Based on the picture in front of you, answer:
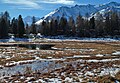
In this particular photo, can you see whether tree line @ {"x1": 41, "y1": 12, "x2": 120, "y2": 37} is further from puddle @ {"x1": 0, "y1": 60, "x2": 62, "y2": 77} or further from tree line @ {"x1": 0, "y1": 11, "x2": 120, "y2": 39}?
puddle @ {"x1": 0, "y1": 60, "x2": 62, "y2": 77}

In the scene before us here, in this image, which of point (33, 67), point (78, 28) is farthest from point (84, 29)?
point (33, 67)

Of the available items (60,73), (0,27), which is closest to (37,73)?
(60,73)

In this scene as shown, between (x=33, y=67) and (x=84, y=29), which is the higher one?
(x=84, y=29)

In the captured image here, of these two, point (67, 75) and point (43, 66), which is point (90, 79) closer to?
point (67, 75)

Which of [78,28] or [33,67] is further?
[78,28]

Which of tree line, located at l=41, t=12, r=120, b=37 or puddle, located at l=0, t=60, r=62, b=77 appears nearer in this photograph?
puddle, located at l=0, t=60, r=62, b=77

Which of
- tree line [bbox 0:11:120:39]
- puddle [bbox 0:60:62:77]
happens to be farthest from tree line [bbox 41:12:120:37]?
puddle [bbox 0:60:62:77]

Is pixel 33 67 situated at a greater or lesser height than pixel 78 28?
lesser

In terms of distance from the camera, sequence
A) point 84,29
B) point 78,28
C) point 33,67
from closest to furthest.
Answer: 1. point 33,67
2. point 84,29
3. point 78,28

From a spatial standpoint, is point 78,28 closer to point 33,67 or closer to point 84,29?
point 84,29

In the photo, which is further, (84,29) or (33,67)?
(84,29)

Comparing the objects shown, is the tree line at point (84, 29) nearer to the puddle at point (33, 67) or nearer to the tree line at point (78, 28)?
the tree line at point (78, 28)

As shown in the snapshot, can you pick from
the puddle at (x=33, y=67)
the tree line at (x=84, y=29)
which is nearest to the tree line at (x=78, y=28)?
the tree line at (x=84, y=29)

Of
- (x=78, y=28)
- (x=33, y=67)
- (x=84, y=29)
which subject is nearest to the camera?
(x=33, y=67)
